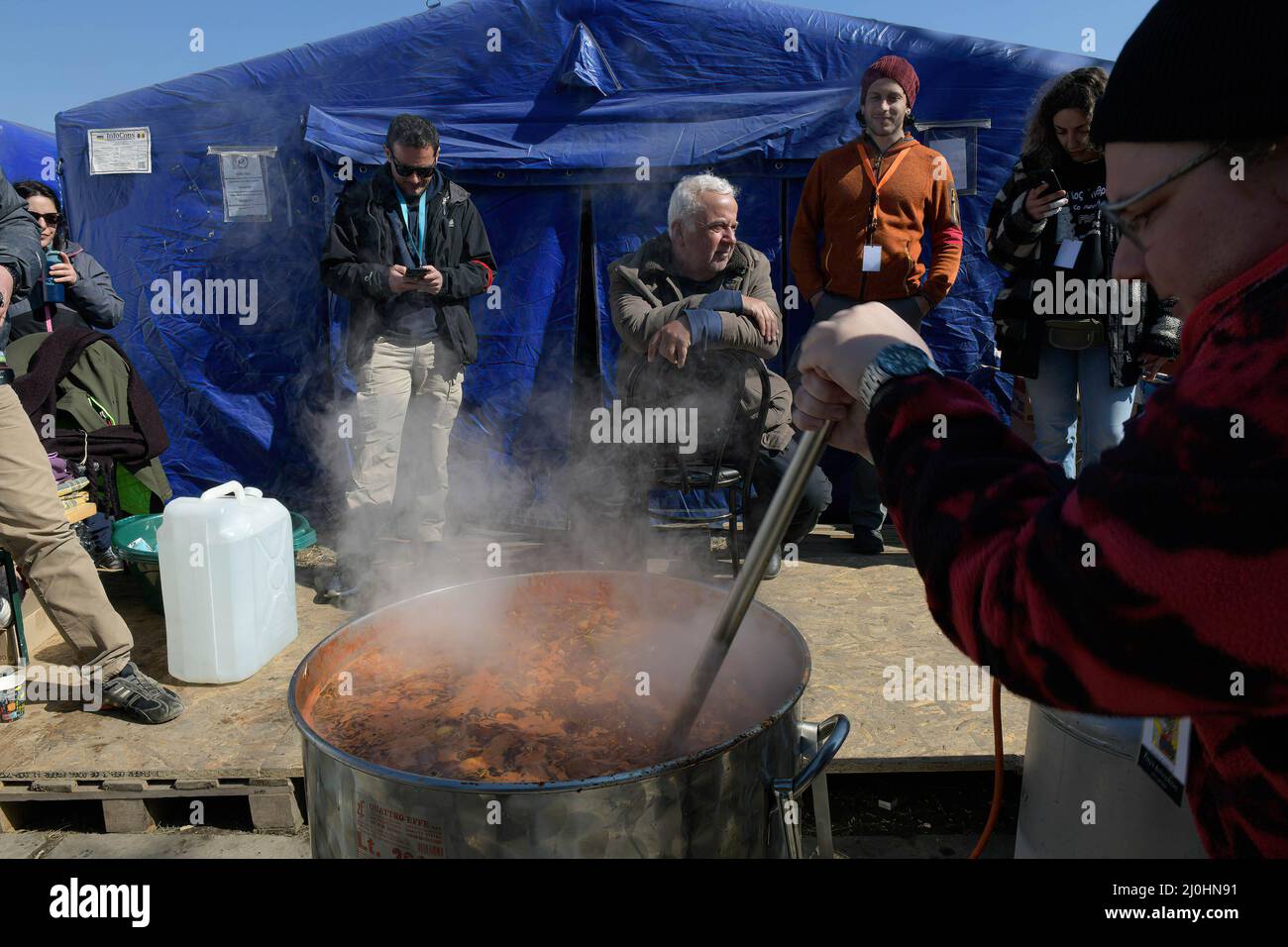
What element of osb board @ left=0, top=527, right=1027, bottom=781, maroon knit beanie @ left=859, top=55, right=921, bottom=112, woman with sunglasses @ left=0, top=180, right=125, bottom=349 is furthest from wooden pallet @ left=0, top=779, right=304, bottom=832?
maroon knit beanie @ left=859, top=55, right=921, bottom=112

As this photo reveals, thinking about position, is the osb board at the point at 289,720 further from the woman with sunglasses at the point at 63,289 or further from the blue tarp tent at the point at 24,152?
the blue tarp tent at the point at 24,152

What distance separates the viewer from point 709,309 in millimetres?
4359

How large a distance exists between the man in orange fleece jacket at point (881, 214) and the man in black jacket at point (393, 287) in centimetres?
199

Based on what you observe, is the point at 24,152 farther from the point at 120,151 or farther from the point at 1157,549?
the point at 1157,549

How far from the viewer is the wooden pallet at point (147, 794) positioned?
3.05 meters

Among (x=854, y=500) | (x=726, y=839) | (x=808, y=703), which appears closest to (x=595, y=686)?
(x=726, y=839)

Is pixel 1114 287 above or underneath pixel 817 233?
underneath

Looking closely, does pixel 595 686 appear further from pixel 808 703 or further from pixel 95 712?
pixel 95 712

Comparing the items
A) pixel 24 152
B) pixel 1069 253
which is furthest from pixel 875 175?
pixel 24 152

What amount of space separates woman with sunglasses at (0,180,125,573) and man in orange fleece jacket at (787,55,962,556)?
14.3 feet

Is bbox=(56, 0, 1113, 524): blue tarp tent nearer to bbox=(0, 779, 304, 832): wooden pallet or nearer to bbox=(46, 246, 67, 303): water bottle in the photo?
bbox=(46, 246, 67, 303): water bottle

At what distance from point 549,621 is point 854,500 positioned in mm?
3404
